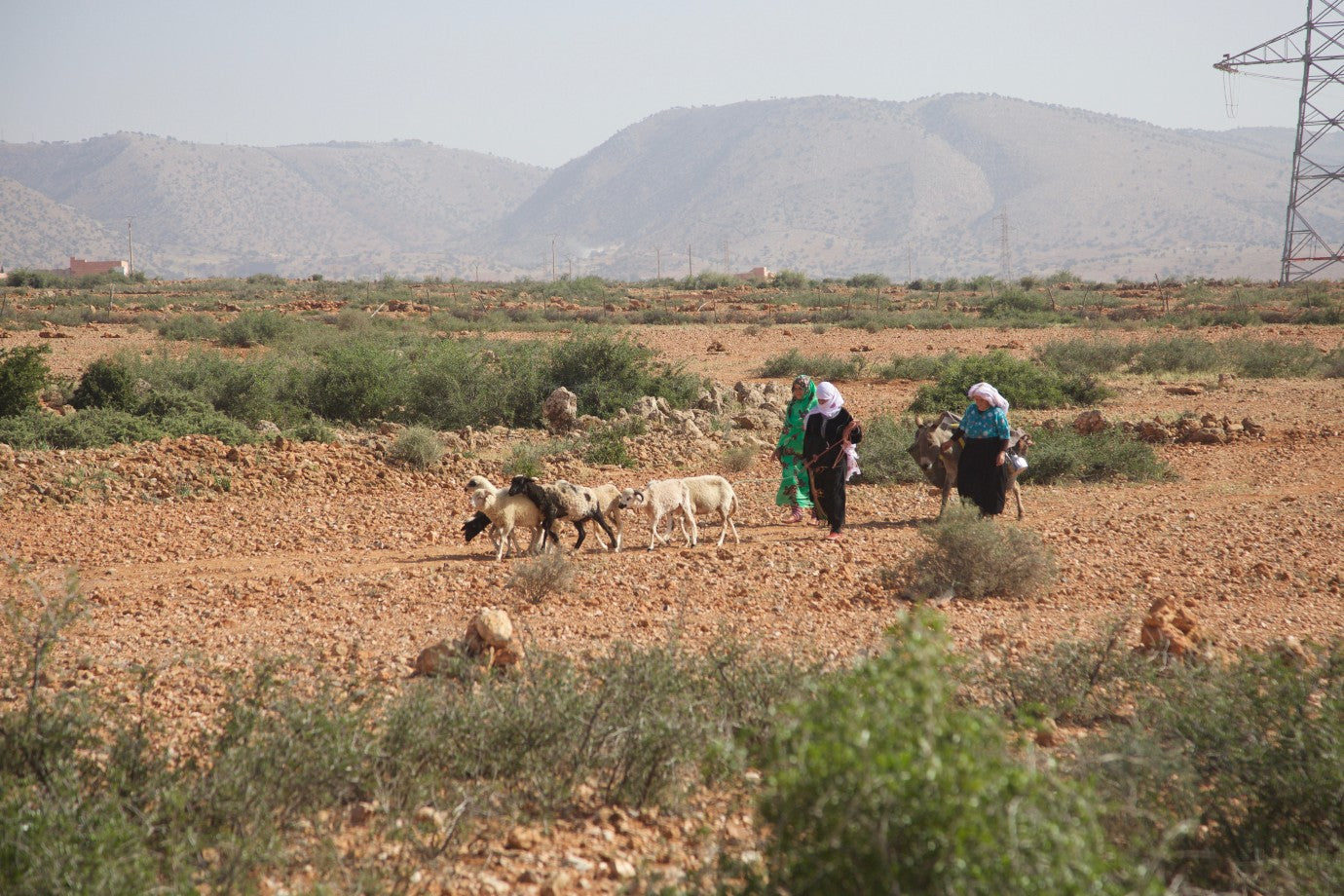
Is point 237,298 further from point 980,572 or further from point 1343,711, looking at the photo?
point 1343,711

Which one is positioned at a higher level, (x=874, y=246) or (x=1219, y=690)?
(x=874, y=246)

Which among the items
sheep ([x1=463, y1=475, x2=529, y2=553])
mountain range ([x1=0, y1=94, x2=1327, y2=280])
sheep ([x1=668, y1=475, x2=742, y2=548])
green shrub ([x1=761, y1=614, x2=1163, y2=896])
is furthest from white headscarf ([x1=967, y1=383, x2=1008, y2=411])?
mountain range ([x1=0, y1=94, x2=1327, y2=280])

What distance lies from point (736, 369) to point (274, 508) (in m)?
15.1

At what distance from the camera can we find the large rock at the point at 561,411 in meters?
16.4

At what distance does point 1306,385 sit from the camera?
68.7 feet

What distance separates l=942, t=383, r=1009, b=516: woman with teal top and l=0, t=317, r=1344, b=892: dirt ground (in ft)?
1.95

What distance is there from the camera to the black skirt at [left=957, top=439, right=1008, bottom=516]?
10.6 m

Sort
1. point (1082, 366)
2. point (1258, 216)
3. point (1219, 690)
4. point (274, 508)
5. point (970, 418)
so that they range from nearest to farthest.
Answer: point (1219, 690) < point (970, 418) < point (274, 508) < point (1082, 366) < point (1258, 216)

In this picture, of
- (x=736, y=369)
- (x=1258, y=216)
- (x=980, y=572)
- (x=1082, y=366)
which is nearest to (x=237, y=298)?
(x=736, y=369)

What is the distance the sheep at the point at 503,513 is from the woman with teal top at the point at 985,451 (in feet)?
14.2

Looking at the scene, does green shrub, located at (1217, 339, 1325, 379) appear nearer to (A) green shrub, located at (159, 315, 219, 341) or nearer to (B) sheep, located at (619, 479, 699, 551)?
(B) sheep, located at (619, 479, 699, 551)

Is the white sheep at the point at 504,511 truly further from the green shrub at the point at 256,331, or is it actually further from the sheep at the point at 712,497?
the green shrub at the point at 256,331

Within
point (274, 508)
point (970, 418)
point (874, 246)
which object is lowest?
point (274, 508)

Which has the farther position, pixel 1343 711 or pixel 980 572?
pixel 980 572
